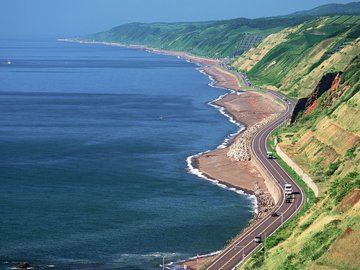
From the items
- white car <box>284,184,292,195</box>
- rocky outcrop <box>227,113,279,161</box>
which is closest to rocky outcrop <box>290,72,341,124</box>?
rocky outcrop <box>227,113,279,161</box>

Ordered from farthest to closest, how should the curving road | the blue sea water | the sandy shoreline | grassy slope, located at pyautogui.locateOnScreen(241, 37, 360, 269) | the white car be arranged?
the sandy shoreline, the white car, the blue sea water, the curving road, grassy slope, located at pyautogui.locateOnScreen(241, 37, 360, 269)

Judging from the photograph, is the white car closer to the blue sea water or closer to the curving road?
the curving road

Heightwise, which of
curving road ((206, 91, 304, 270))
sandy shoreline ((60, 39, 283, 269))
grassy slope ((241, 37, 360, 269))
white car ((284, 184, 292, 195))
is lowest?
sandy shoreline ((60, 39, 283, 269))

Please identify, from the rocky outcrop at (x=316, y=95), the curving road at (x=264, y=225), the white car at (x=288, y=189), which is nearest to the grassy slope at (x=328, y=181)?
the curving road at (x=264, y=225)

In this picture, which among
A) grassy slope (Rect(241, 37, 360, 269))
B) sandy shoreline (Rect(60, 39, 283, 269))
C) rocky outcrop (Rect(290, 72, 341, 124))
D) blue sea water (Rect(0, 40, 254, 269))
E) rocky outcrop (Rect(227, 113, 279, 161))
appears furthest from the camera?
rocky outcrop (Rect(290, 72, 341, 124))

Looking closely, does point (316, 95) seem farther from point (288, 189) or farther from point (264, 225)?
point (264, 225)

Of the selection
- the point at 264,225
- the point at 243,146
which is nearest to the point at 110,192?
the point at 264,225
